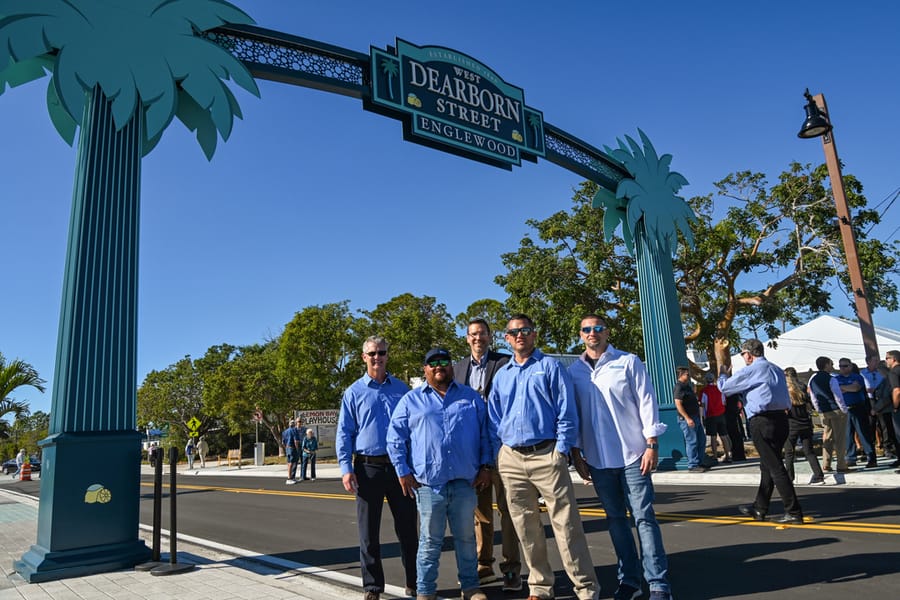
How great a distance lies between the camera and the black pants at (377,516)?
15.2 ft

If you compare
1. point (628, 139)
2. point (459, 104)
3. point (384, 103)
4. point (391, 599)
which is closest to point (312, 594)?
point (391, 599)

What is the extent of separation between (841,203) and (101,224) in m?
12.2

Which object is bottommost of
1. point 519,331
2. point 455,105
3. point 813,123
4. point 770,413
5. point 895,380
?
point 770,413

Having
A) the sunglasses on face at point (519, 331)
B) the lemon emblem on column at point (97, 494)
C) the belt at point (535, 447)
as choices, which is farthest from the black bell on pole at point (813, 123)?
the lemon emblem on column at point (97, 494)

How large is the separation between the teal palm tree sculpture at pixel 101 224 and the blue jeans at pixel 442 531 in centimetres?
386

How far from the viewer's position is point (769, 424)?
6.36 m

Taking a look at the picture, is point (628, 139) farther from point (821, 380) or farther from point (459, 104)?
point (821, 380)

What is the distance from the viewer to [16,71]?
7387 millimetres

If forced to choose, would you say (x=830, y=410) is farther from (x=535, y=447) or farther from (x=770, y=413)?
(x=535, y=447)

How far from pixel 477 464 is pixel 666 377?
10.1m

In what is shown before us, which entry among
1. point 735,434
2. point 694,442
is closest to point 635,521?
point 694,442

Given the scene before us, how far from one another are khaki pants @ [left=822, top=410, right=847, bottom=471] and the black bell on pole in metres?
5.11

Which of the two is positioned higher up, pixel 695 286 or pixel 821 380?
pixel 695 286

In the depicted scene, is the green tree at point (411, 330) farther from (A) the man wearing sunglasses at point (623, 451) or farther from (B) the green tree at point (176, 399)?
(A) the man wearing sunglasses at point (623, 451)
